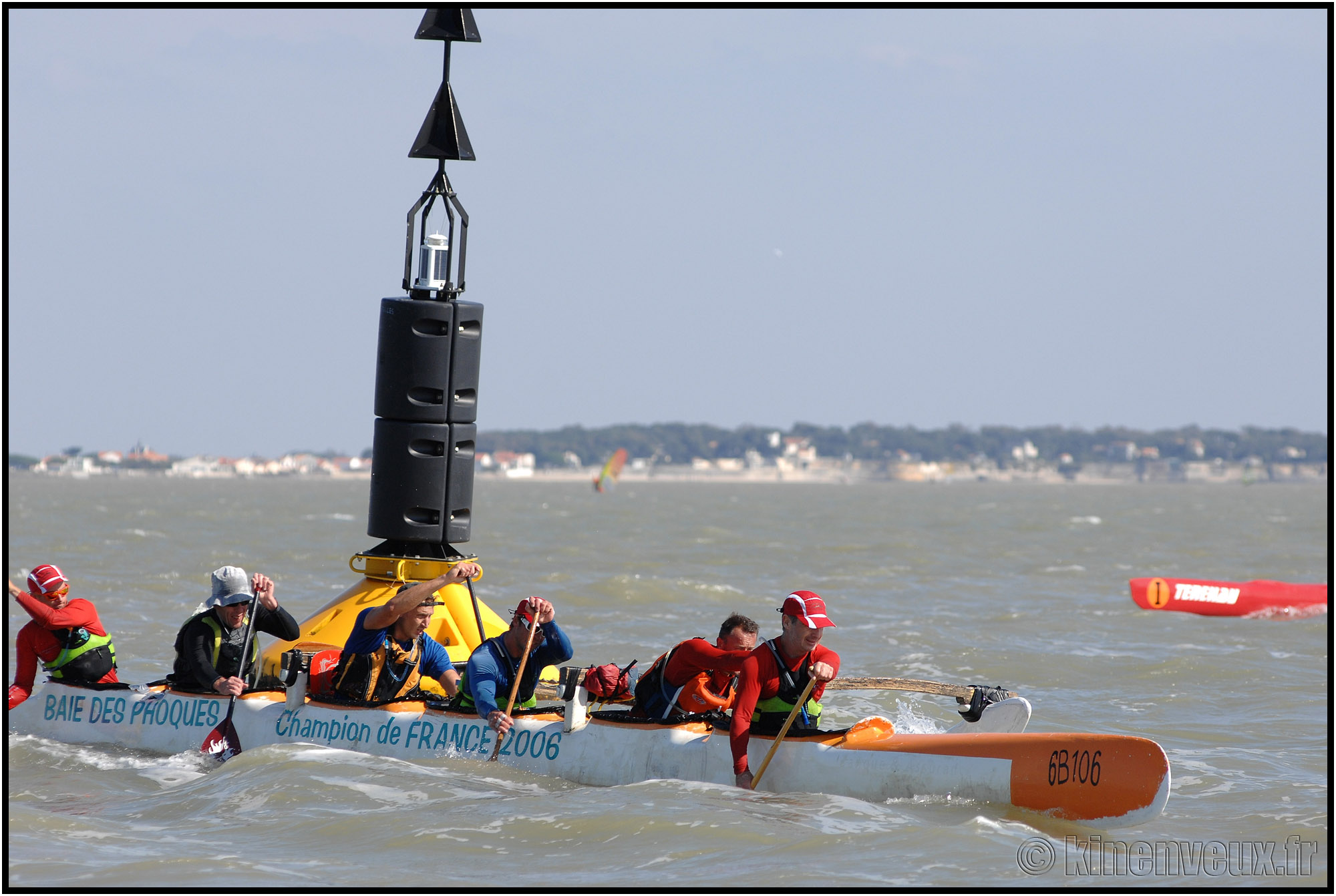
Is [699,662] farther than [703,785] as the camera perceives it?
Yes

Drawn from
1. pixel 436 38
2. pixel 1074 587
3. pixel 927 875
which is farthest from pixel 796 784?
pixel 1074 587

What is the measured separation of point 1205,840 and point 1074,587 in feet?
54.6

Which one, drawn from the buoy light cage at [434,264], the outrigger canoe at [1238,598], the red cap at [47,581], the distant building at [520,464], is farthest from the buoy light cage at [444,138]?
the distant building at [520,464]

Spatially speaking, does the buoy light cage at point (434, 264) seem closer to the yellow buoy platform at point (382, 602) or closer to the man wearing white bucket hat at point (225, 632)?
the yellow buoy platform at point (382, 602)

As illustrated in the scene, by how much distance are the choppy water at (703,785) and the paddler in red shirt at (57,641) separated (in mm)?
475

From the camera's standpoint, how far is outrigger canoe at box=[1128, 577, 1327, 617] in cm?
1437

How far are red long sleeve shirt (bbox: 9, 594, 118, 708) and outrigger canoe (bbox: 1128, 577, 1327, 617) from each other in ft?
30.1

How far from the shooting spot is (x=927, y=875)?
22.3 ft

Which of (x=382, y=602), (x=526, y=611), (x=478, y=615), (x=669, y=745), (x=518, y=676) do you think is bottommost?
(x=669, y=745)

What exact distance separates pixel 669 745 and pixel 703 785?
1.08 feet

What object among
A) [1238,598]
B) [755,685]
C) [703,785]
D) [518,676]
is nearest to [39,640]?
[518,676]

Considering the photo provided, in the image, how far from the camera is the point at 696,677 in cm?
869

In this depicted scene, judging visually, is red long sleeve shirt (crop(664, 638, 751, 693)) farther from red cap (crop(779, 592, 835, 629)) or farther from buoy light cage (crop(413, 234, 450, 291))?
buoy light cage (crop(413, 234, 450, 291))

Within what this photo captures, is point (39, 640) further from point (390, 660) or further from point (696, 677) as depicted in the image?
point (696, 677)
